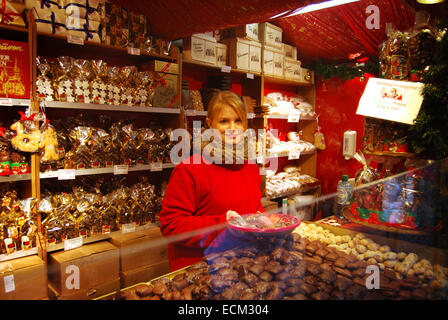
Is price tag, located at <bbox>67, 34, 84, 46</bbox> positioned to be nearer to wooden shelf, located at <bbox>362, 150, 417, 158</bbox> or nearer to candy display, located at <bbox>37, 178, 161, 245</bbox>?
candy display, located at <bbox>37, 178, 161, 245</bbox>

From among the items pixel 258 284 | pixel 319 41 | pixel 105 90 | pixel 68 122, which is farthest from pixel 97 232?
pixel 319 41

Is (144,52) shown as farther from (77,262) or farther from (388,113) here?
(388,113)

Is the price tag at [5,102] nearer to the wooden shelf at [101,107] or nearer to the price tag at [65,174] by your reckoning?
the wooden shelf at [101,107]

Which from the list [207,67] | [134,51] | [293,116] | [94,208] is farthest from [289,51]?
[94,208]

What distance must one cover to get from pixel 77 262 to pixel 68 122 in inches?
41.6

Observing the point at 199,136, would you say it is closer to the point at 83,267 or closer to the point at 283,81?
the point at 83,267

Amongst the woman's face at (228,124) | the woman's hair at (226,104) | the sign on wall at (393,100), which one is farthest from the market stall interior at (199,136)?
the woman's hair at (226,104)

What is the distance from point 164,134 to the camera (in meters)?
2.92

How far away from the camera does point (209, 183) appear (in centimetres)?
170

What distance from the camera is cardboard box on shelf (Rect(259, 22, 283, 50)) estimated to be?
12.4 feet

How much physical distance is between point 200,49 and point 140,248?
1928 mm

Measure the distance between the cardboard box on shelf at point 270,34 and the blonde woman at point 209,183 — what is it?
7.81 ft

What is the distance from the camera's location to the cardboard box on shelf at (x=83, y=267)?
2.26m

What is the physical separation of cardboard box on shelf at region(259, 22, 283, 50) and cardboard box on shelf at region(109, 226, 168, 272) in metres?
2.50
